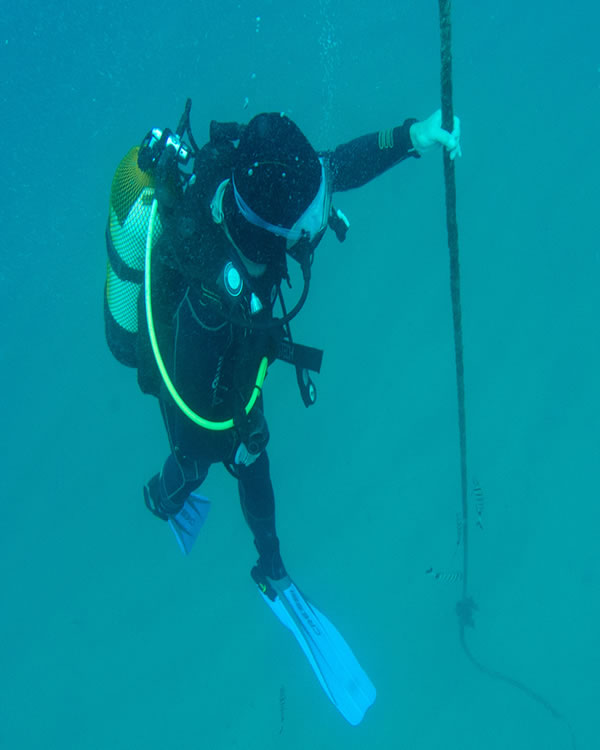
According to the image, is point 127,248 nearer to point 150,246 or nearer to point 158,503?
point 150,246

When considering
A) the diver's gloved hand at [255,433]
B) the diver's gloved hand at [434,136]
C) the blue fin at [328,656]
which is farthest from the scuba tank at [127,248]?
the blue fin at [328,656]

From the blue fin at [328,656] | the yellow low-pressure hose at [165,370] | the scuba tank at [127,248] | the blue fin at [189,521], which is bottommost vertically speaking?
the blue fin at [328,656]

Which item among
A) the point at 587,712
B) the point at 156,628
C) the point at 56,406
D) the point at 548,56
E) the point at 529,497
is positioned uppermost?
the point at 548,56

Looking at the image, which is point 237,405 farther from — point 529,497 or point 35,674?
point 35,674

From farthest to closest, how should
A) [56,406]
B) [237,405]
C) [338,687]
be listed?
[56,406]
[338,687]
[237,405]

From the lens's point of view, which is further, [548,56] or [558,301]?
[548,56]

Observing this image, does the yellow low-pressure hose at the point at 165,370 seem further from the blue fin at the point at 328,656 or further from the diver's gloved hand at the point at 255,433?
the blue fin at the point at 328,656

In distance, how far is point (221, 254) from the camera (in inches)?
68.1

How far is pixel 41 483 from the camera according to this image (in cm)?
891

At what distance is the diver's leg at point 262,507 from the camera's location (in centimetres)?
274

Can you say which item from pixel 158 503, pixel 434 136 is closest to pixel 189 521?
pixel 158 503

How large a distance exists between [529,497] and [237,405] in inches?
227

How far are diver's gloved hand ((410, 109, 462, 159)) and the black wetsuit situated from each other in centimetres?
5

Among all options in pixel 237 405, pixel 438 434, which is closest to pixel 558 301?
pixel 438 434
